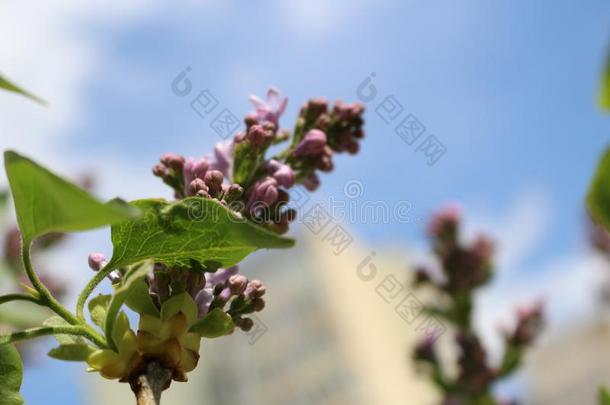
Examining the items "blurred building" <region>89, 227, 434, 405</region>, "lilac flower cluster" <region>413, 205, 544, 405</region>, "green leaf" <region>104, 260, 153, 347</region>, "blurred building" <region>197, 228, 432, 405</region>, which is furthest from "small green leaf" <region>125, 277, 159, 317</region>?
"blurred building" <region>89, 227, 434, 405</region>

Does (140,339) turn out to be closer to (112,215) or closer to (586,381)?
(112,215)

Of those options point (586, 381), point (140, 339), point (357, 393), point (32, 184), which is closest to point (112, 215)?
point (32, 184)

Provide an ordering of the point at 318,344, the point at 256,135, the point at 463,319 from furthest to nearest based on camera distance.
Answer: the point at 318,344, the point at 463,319, the point at 256,135

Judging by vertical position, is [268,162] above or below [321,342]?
above

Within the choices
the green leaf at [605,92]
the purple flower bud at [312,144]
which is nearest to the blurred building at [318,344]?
the purple flower bud at [312,144]

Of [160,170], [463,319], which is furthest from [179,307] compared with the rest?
[463,319]

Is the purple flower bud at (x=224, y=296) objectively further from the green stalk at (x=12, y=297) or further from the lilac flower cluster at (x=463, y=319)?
the lilac flower cluster at (x=463, y=319)

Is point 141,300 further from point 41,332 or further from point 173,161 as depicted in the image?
point 173,161
